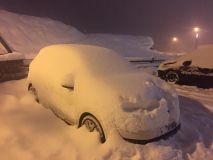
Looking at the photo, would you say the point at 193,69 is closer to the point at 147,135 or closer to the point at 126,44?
the point at 147,135

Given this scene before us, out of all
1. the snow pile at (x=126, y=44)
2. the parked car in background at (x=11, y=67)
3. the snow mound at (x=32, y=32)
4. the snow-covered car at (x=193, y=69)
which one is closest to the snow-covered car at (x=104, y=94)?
the parked car in background at (x=11, y=67)

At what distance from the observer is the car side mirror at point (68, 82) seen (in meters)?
Result: 5.60

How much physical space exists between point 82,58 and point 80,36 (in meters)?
24.9

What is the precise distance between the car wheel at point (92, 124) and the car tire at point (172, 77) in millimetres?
6143

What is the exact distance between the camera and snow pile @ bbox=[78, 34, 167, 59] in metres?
26.0

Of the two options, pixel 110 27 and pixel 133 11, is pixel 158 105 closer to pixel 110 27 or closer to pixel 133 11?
pixel 110 27

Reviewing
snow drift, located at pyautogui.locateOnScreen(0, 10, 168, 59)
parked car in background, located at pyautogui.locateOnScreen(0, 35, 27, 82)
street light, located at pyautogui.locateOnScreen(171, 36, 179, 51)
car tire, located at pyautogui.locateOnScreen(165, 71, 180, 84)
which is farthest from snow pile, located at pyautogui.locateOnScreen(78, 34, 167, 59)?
parked car in background, located at pyautogui.locateOnScreen(0, 35, 27, 82)

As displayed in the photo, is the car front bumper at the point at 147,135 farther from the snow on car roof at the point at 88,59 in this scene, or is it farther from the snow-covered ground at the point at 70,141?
the snow on car roof at the point at 88,59

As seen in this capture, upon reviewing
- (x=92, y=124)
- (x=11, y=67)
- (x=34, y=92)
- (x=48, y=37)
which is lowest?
(x=48, y=37)

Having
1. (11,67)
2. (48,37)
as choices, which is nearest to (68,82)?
(11,67)

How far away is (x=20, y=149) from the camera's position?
16.1 feet

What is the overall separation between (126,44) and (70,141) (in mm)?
24526

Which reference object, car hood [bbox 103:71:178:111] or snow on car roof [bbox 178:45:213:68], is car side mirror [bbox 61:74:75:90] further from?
snow on car roof [bbox 178:45:213:68]

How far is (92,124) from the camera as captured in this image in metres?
5.22
